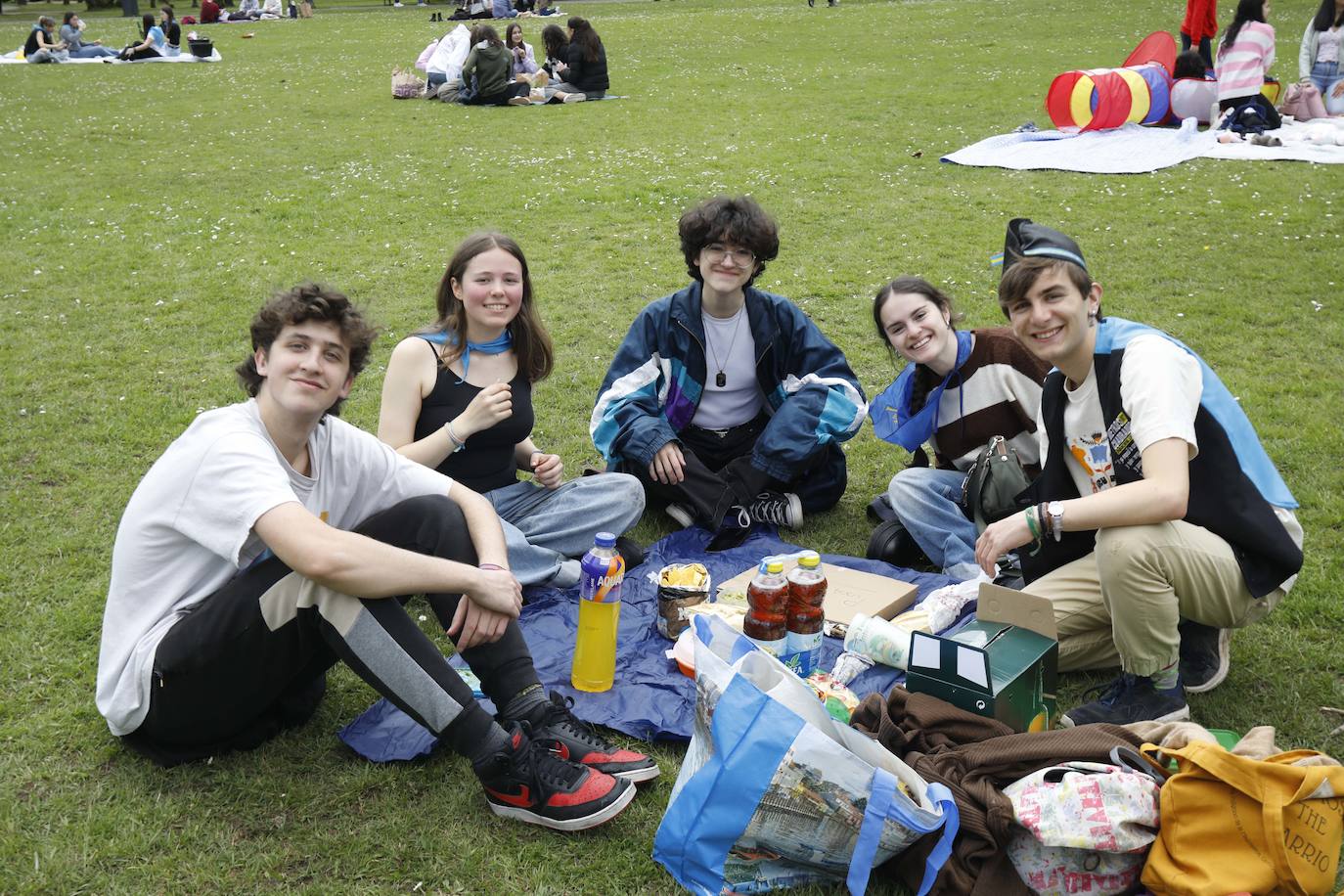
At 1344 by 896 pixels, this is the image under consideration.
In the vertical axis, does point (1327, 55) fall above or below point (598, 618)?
above

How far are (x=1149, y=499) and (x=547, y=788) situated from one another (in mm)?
1896

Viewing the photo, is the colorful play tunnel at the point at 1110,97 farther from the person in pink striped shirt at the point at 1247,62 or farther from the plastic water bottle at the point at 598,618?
the plastic water bottle at the point at 598,618

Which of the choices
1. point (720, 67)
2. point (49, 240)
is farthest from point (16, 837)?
point (720, 67)

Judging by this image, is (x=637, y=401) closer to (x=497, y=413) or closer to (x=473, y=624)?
(x=497, y=413)

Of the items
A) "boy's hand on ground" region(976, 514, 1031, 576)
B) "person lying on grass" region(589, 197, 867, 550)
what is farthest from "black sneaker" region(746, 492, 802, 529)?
"boy's hand on ground" region(976, 514, 1031, 576)

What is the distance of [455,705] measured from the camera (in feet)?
9.71

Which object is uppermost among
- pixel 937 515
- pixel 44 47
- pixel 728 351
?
pixel 44 47

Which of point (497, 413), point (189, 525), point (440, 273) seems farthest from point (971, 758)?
point (440, 273)

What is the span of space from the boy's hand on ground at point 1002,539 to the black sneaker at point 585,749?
1.19 metres

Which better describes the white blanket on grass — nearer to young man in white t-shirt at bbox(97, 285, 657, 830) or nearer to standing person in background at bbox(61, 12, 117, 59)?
young man in white t-shirt at bbox(97, 285, 657, 830)

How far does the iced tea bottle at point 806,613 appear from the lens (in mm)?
3424

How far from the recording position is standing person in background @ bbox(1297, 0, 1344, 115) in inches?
496

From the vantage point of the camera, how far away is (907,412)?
4.74 m

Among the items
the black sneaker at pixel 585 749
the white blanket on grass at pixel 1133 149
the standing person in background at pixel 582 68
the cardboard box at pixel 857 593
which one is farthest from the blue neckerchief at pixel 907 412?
the standing person in background at pixel 582 68
